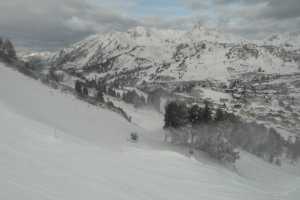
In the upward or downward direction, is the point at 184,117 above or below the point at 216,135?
below

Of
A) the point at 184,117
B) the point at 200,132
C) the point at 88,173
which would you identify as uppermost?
the point at 88,173

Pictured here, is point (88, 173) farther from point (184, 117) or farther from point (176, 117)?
point (184, 117)

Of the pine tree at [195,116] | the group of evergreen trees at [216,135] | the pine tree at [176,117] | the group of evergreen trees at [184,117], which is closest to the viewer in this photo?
the group of evergreen trees at [216,135]

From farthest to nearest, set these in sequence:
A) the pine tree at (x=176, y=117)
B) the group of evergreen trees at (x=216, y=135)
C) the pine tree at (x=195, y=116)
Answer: the pine tree at (x=176, y=117) < the pine tree at (x=195, y=116) < the group of evergreen trees at (x=216, y=135)

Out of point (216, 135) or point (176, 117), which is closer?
point (216, 135)

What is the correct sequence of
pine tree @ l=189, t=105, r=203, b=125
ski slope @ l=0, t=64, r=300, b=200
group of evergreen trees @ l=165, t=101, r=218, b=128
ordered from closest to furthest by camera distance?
ski slope @ l=0, t=64, r=300, b=200, pine tree @ l=189, t=105, r=203, b=125, group of evergreen trees @ l=165, t=101, r=218, b=128

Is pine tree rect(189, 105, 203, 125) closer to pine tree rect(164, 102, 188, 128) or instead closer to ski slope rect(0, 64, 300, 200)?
pine tree rect(164, 102, 188, 128)

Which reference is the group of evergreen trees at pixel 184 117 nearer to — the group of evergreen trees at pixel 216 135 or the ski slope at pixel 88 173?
the group of evergreen trees at pixel 216 135

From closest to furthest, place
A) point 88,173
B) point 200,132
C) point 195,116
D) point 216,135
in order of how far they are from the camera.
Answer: point 88,173 < point 216,135 < point 200,132 < point 195,116

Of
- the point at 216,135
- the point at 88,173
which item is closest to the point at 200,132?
the point at 216,135

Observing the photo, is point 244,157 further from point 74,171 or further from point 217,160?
point 74,171

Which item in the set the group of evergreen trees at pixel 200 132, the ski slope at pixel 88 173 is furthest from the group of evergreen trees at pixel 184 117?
the ski slope at pixel 88 173

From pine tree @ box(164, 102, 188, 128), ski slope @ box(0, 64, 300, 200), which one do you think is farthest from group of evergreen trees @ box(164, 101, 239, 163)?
→ ski slope @ box(0, 64, 300, 200)
